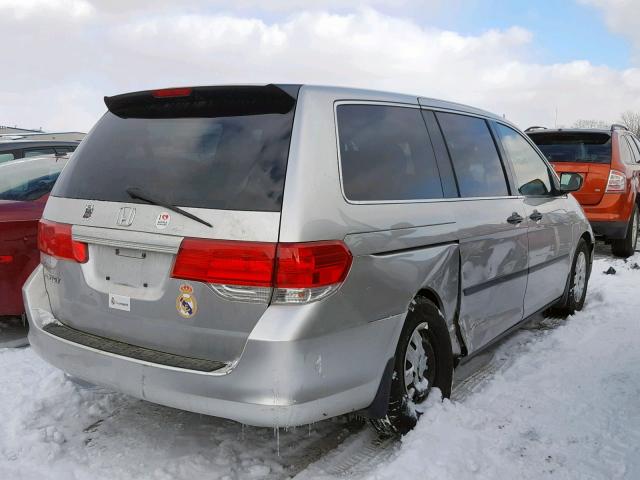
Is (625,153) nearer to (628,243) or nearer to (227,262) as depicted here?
(628,243)

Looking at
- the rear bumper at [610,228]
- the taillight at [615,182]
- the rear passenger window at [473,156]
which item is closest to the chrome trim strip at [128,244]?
A: the rear passenger window at [473,156]

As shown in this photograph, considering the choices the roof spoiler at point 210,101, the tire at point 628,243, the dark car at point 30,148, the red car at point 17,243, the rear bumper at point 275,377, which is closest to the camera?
the rear bumper at point 275,377

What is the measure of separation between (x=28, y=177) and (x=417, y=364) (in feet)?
12.1

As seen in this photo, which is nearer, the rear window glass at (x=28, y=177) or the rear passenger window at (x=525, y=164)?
the rear passenger window at (x=525, y=164)

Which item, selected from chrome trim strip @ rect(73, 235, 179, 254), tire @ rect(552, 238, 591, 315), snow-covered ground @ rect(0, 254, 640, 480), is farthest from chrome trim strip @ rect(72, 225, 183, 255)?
tire @ rect(552, 238, 591, 315)

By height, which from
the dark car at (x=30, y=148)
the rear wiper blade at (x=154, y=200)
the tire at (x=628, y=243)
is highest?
the rear wiper blade at (x=154, y=200)

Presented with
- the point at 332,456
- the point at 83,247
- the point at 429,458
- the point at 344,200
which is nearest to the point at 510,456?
the point at 429,458

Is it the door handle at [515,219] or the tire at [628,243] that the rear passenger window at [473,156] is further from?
the tire at [628,243]

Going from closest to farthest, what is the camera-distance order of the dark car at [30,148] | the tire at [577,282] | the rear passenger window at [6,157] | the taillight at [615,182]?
1. the tire at [577,282]
2. the rear passenger window at [6,157]
3. the dark car at [30,148]
4. the taillight at [615,182]

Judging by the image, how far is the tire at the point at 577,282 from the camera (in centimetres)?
523

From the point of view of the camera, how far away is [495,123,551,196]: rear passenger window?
4.25 metres

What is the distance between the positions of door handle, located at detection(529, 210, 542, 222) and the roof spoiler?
231 centimetres

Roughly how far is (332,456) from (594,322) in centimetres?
317

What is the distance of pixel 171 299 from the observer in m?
2.42
